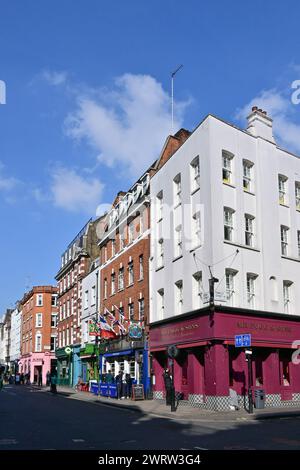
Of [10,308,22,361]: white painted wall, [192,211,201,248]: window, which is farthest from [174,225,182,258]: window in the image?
[10,308,22,361]: white painted wall

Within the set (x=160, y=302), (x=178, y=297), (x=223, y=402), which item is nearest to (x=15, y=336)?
(x=160, y=302)

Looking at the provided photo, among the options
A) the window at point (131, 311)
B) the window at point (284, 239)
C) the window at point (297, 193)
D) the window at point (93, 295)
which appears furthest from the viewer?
the window at point (93, 295)

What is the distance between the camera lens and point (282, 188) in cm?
3172

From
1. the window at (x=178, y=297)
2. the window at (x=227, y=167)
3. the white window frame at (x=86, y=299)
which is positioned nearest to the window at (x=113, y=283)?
the white window frame at (x=86, y=299)

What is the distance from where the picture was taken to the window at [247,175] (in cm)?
2955

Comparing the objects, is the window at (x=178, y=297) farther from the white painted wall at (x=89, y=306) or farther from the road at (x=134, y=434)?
the white painted wall at (x=89, y=306)

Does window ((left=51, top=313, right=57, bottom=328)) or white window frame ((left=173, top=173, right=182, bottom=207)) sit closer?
white window frame ((left=173, top=173, right=182, bottom=207))

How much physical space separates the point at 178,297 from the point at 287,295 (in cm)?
606

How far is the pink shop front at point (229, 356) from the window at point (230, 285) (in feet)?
2.32

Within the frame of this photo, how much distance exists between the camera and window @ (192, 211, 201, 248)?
2828cm

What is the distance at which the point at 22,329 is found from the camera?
294 ft

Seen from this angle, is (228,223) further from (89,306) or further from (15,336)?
(15,336)

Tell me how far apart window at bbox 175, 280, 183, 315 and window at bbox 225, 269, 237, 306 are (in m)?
3.87

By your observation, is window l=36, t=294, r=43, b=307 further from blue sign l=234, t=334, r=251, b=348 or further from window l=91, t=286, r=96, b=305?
blue sign l=234, t=334, r=251, b=348
